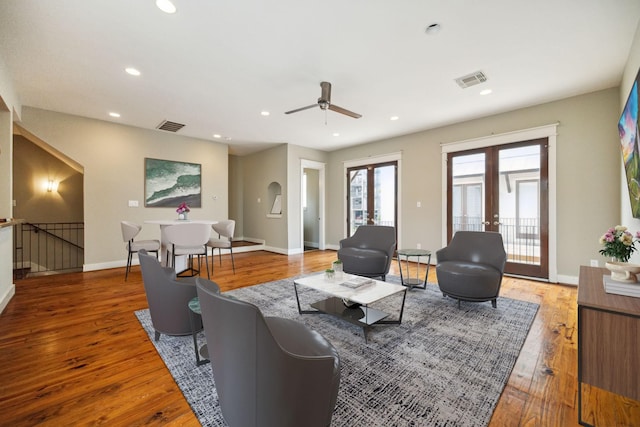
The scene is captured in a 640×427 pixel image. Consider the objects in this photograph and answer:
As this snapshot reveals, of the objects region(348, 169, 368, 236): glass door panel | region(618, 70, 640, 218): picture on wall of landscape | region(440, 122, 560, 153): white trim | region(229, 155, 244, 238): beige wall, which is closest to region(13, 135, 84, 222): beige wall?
region(229, 155, 244, 238): beige wall

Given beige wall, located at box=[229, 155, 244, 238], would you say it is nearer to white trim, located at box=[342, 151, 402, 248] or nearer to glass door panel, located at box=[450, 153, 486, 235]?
white trim, located at box=[342, 151, 402, 248]

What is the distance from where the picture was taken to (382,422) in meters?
1.37

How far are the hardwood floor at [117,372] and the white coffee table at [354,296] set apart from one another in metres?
0.98

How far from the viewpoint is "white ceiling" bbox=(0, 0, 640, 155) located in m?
2.17

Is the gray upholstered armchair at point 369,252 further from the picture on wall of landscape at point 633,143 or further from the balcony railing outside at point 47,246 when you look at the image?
the balcony railing outside at point 47,246

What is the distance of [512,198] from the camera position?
4.39 meters

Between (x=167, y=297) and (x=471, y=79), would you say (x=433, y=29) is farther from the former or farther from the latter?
(x=167, y=297)

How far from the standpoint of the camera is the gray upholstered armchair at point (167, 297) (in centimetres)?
204

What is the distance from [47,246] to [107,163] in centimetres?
342

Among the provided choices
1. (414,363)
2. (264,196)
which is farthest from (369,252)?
(264,196)

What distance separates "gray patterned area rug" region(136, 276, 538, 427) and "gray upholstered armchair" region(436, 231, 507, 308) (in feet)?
0.64

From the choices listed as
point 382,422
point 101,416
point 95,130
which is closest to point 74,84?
point 95,130

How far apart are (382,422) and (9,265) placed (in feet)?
15.0

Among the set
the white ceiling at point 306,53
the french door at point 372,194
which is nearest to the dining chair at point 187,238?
the white ceiling at point 306,53
